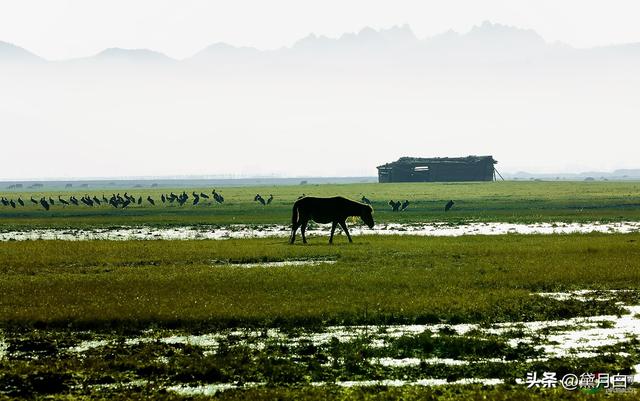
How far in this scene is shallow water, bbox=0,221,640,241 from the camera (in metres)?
46.6

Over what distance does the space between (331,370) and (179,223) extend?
47.0 meters

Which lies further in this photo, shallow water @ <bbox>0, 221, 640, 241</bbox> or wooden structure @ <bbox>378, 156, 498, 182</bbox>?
wooden structure @ <bbox>378, 156, 498, 182</bbox>

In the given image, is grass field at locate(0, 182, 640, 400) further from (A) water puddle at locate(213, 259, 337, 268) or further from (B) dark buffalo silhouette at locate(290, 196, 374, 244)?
(B) dark buffalo silhouette at locate(290, 196, 374, 244)

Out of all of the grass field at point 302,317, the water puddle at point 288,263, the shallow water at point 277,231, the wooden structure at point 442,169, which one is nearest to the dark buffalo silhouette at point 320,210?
the grass field at point 302,317

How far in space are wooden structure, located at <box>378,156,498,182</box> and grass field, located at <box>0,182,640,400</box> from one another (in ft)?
344

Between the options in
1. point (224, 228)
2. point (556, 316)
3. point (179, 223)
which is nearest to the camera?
point (556, 316)

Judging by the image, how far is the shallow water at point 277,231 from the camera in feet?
153

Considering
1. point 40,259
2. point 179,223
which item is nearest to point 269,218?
point 179,223

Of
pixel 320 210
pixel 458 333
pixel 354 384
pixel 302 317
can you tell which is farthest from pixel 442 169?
pixel 354 384

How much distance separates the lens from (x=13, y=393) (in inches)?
508

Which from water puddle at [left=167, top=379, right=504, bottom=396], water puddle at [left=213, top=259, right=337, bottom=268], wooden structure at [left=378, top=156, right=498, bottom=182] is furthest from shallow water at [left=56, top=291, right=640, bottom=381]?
wooden structure at [left=378, top=156, right=498, bottom=182]

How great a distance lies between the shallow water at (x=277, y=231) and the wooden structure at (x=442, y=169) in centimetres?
8747

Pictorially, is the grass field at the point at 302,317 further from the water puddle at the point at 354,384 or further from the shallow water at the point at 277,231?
the shallow water at the point at 277,231

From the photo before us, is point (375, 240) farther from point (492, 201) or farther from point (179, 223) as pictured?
point (492, 201)
